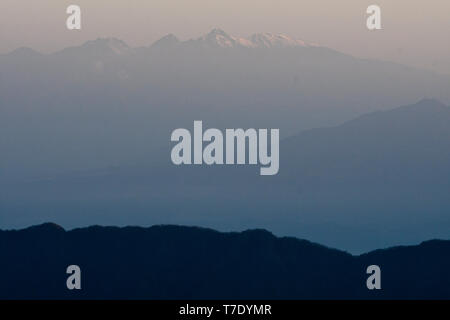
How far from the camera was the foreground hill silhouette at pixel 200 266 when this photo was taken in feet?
79.7

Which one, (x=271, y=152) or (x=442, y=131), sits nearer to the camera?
(x=271, y=152)

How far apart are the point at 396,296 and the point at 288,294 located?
2656mm

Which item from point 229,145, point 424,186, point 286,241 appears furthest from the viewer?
point 286,241

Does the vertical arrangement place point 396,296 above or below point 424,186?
below

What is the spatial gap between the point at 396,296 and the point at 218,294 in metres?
4.36

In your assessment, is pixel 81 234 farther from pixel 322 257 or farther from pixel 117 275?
pixel 322 257

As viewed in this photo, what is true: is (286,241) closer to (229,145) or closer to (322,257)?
(322,257)

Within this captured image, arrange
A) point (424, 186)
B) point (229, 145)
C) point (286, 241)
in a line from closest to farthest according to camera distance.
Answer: point (229, 145), point (424, 186), point (286, 241)

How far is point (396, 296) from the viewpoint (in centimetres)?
2420

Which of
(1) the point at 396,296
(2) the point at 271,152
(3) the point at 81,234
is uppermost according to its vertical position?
(2) the point at 271,152

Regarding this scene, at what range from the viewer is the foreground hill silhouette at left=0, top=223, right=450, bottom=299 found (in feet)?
79.7

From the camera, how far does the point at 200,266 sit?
2644 centimetres

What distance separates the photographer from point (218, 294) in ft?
79.7

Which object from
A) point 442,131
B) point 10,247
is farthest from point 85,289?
point 442,131
